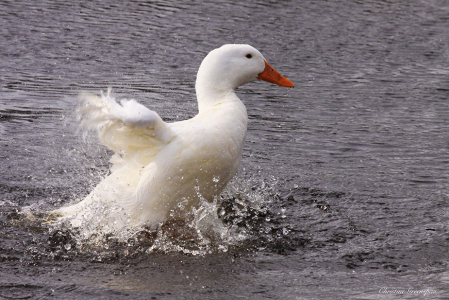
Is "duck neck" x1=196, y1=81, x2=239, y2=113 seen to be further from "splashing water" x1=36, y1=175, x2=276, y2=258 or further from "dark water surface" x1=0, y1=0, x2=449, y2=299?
"dark water surface" x1=0, y1=0, x2=449, y2=299

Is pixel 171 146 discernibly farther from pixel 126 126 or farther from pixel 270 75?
pixel 270 75

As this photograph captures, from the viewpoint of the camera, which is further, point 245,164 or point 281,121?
point 281,121

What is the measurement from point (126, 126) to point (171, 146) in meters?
0.46

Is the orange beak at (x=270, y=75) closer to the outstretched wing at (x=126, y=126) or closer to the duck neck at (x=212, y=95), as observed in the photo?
the duck neck at (x=212, y=95)

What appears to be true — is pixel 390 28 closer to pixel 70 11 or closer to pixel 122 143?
pixel 70 11

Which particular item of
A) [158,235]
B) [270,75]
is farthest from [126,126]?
[270,75]

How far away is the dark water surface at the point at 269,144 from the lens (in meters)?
4.56

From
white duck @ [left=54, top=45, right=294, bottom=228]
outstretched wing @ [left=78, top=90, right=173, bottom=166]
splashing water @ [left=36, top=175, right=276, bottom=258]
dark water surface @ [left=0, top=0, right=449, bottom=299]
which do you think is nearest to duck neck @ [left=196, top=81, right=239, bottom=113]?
white duck @ [left=54, top=45, right=294, bottom=228]

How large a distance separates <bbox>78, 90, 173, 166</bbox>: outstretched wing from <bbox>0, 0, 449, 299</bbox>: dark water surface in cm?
29

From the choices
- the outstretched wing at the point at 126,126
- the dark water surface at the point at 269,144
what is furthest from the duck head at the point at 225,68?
the dark water surface at the point at 269,144

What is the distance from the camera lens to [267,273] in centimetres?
460

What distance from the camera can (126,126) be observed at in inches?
178

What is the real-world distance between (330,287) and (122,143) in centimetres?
212

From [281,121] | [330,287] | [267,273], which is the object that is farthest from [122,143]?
[281,121]
